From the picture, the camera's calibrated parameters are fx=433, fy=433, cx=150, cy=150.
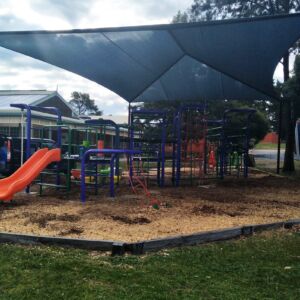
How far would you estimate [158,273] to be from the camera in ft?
13.5

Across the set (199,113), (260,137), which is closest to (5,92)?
(260,137)

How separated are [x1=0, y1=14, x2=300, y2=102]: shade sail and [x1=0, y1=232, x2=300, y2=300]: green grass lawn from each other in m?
5.62

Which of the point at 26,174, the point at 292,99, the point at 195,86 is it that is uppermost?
the point at 195,86

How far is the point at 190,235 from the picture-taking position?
206 inches

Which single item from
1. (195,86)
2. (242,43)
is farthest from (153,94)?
(242,43)

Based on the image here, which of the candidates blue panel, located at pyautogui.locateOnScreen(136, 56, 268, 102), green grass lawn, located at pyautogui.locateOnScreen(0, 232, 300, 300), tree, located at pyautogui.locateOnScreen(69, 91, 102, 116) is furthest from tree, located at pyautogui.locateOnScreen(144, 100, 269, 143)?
tree, located at pyautogui.locateOnScreen(69, 91, 102, 116)

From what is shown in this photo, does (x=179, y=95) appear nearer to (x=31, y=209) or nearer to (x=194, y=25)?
(x=194, y=25)

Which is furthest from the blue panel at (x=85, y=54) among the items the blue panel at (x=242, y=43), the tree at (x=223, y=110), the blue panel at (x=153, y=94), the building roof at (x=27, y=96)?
the building roof at (x=27, y=96)

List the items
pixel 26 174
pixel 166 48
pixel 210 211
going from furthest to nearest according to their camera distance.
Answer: pixel 166 48, pixel 26 174, pixel 210 211

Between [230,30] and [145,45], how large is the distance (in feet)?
7.31

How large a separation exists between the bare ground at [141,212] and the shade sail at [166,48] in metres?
3.44

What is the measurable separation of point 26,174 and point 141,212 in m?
3.05

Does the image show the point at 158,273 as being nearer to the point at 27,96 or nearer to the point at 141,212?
the point at 141,212

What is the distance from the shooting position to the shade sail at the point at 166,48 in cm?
936
